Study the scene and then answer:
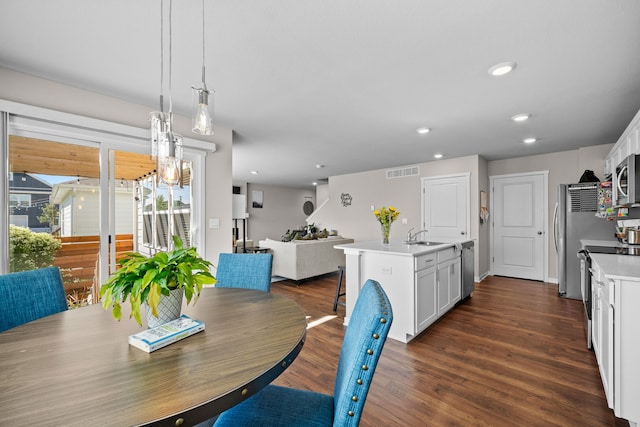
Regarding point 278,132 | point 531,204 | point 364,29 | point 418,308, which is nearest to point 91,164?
point 278,132

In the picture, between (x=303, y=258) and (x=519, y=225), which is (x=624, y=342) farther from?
(x=519, y=225)

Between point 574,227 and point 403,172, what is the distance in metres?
3.01

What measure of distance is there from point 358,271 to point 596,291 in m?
1.90


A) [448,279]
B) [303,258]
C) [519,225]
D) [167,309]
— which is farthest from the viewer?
[519,225]

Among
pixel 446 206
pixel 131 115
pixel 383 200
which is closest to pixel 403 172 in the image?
pixel 383 200

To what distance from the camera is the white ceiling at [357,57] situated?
155 cm

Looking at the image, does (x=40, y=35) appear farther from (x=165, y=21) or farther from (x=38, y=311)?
(x=38, y=311)

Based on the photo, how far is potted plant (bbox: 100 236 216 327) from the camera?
1.00m

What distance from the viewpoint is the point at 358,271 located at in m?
3.12

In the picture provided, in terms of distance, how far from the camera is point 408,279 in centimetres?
276

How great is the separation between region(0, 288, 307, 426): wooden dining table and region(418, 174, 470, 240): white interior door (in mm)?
4780

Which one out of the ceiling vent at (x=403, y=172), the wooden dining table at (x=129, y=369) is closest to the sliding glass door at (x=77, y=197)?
the wooden dining table at (x=129, y=369)

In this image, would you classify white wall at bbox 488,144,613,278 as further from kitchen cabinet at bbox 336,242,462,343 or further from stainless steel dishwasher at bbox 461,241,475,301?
kitchen cabinet at bbox 336,242,462,343

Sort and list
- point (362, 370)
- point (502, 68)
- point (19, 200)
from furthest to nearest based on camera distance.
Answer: point (19, 200)
point (502, 68)
point (362, 370)
